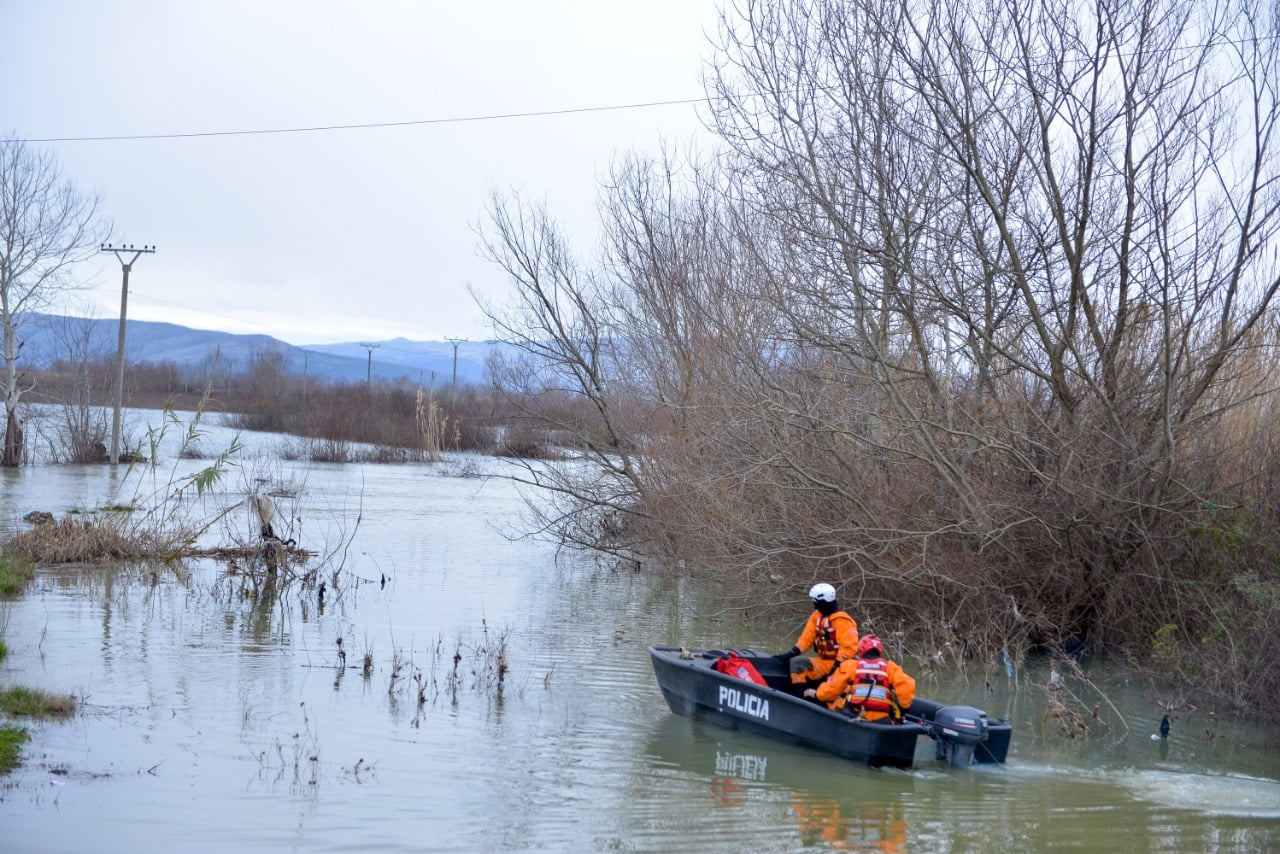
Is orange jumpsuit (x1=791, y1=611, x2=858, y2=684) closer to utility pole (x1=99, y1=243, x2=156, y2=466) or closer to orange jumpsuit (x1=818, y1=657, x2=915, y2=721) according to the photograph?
orange jumpsuit (x1=818, y1=657, x2=915, y2=721)

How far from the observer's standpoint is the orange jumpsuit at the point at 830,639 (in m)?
10.1

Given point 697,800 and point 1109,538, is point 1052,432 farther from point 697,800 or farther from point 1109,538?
point 697,800

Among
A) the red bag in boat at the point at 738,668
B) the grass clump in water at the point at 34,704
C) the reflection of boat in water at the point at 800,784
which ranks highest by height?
the red bag in boat at the point at 738,668

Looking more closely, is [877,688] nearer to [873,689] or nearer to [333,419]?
[873,689]

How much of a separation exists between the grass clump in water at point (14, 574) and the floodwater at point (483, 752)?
296mm

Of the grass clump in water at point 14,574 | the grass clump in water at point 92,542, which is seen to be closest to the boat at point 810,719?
the grass clump in water at point 14,574

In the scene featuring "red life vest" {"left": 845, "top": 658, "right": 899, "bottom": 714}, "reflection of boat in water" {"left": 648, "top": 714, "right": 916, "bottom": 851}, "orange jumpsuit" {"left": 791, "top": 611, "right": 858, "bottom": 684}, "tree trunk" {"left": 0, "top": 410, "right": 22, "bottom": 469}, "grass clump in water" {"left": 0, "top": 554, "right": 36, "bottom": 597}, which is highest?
"tree trunk" {"left": 0, "top": 410, "right": 22, "bottom": 469}

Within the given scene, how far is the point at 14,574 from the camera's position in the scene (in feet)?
52.2

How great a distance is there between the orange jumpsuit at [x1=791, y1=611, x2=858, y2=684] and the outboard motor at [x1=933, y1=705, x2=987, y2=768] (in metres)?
0.96

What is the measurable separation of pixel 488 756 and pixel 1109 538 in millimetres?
7918

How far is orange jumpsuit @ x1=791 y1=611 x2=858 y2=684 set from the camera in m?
10.1

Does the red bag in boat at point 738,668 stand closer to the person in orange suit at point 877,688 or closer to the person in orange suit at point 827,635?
the person in orange suit at point 827,635

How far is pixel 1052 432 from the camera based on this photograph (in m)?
13.1

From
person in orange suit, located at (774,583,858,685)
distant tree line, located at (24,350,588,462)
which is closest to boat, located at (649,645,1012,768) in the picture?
person in orange suit, located at (774,583,858,685)
